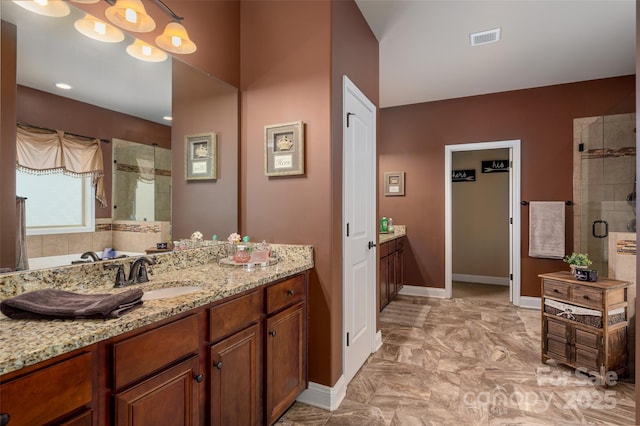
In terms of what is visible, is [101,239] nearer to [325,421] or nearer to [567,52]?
[325,421]

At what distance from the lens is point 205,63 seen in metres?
2.09

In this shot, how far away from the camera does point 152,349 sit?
3.55 ft

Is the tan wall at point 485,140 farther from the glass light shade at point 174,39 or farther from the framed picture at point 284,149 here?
the glass light shade at point 174,39

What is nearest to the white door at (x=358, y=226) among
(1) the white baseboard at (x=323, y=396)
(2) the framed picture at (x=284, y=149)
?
(1) the white baseboard at (x=323, y=396)

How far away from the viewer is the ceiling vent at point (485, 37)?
9.59 ft

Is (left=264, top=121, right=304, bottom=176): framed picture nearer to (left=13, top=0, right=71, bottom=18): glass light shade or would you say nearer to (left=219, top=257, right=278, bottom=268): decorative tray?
(left=219, top=257, right=278, bottom=268): decorative tray

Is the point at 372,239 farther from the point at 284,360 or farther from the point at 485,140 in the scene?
the point at 485,140

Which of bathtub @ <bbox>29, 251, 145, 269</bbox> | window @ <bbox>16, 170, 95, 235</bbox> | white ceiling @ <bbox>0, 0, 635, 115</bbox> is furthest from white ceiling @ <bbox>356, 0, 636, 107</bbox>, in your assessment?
bathtub @ <bbox>29, 251, 145, 269</bbox>

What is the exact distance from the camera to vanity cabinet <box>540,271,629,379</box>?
7.57 ft

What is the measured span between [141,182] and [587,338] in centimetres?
325

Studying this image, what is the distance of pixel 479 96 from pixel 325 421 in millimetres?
4450

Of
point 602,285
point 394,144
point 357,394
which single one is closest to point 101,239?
point 357,394

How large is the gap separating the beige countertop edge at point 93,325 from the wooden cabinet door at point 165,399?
16 centimetres

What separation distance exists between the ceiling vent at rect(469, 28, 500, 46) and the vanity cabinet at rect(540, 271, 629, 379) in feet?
7.33
